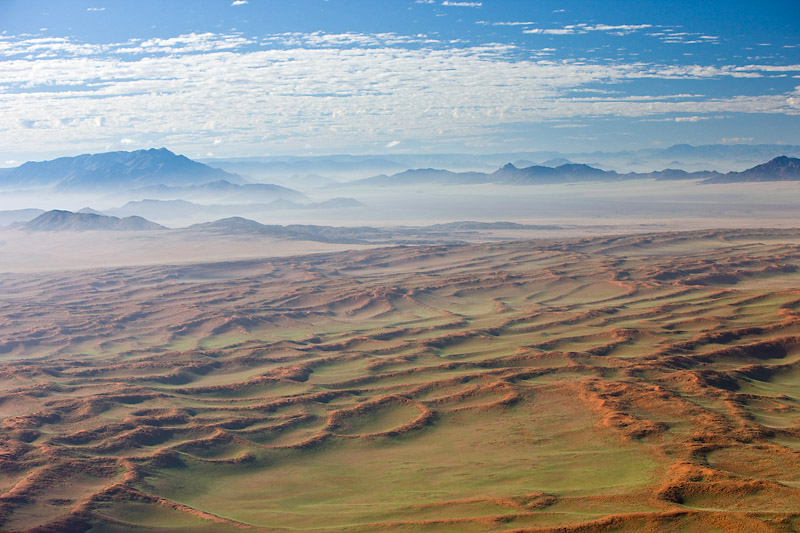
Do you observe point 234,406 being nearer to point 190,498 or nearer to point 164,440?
point 164,440

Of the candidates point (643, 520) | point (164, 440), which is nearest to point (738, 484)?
point (643, 520)

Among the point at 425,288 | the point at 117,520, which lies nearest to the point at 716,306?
the point at 425,288

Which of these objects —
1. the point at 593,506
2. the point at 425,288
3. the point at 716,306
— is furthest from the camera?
the point at 425,288

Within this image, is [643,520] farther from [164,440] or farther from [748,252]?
[748,252]

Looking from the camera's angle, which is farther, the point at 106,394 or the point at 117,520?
the point at 106,394

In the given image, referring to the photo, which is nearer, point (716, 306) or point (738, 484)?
point (738, 484)

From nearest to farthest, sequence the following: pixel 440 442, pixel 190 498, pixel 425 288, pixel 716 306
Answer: pixel 190 498, pixel 440 442, pixel 716 306, pixel 425 288
